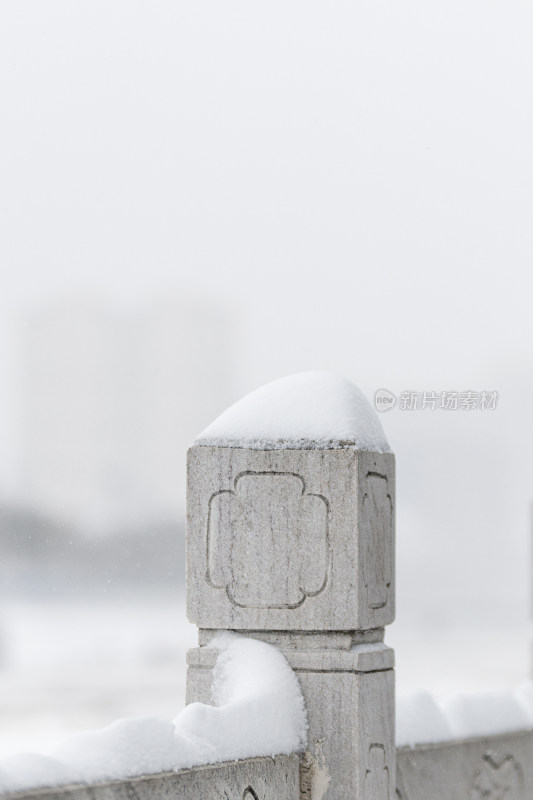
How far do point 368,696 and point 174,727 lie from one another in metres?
0.92

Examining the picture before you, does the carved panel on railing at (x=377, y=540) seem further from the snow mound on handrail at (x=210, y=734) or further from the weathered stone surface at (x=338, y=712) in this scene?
the snow mound on handrail at (x=210, y=734)

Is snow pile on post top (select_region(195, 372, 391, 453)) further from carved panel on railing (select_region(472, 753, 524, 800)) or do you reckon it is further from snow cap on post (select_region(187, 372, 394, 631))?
carved panel on railing (select_region(472, 753, 524, 800))

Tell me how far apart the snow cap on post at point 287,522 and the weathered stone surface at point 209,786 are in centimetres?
52

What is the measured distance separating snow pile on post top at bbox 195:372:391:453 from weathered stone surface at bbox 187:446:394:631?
0.04m

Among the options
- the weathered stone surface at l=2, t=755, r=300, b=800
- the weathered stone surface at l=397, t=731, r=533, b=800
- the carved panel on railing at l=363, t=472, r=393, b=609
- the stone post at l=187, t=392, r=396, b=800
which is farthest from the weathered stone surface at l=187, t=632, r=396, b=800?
the weathered stone surface at l=397, t=731, r=533, b=800

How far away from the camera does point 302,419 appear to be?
15.7 ft

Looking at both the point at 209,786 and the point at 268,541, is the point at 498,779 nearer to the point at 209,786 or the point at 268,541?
the point at 268,541

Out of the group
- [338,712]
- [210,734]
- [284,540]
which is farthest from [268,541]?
[210,734]

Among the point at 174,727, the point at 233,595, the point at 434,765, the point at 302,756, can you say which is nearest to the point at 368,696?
the point at 302,756

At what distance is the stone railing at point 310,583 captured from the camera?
4.57m

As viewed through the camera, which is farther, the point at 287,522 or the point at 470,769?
the point at 470,769

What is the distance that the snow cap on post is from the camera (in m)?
4.60

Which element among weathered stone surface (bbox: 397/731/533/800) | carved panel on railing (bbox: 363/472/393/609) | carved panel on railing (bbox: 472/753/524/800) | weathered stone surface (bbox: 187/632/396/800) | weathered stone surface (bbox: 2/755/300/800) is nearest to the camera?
weathered stone surface (bbox: 2/755/300/800)

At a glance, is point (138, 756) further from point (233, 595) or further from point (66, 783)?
point (233, 595)
